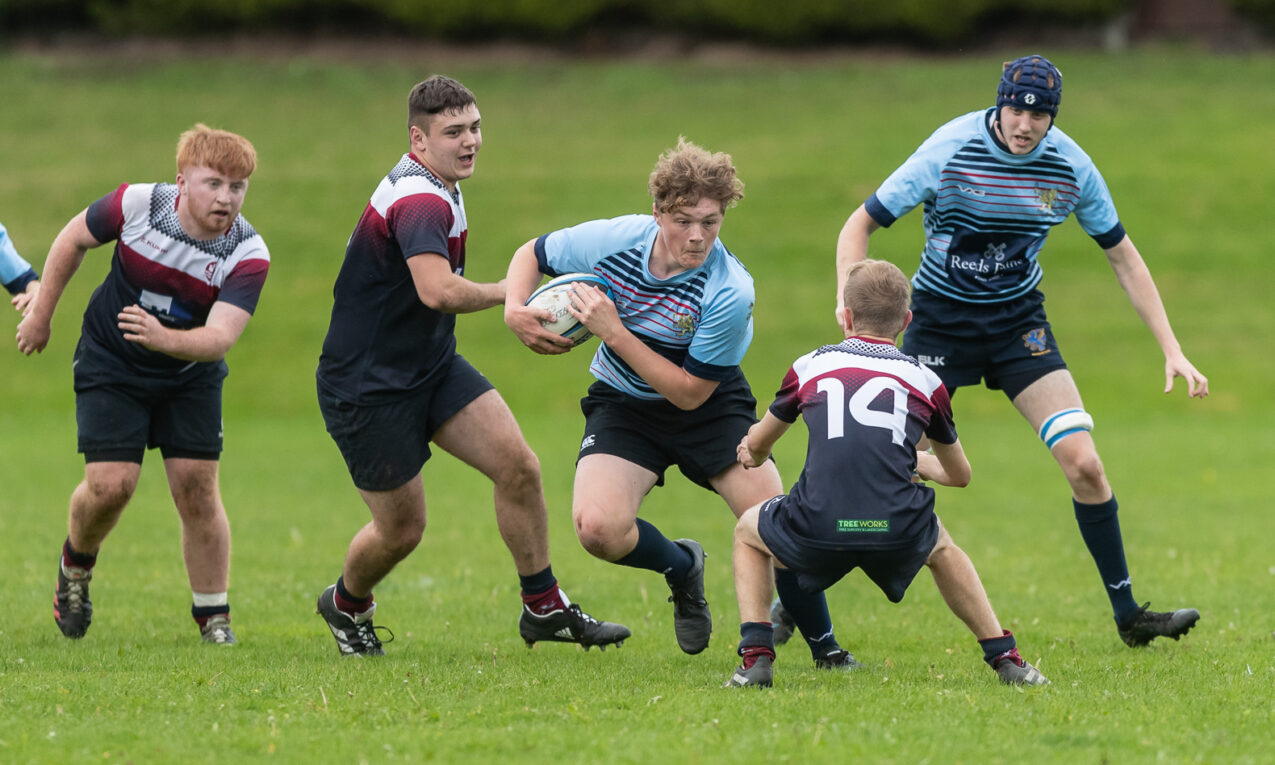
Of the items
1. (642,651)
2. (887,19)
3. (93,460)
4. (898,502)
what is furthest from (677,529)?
(887,19)

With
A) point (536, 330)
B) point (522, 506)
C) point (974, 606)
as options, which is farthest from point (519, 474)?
point (974, 606)

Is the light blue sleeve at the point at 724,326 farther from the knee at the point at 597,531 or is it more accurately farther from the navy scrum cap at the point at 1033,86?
the navy scrum cap at the point at 1033,86

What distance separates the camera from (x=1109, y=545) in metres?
6.82

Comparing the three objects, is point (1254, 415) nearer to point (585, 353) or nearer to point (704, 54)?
point (585, 353)

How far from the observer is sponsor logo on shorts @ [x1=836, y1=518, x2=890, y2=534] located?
510 centimetres

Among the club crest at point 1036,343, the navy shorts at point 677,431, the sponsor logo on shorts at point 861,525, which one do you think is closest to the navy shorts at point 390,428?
the navy shorts at point 677,431

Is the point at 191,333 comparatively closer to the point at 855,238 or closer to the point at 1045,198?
the point at 855,238

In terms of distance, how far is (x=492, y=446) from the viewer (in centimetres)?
631

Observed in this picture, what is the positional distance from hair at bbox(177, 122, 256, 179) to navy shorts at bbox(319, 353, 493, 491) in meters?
1.10

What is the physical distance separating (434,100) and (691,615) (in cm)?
253

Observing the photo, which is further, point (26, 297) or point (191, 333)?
point (26, 297)

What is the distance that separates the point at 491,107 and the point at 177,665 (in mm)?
31115

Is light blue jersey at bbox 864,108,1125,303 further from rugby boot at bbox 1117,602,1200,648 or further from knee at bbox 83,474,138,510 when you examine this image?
knee at bbox 83,474,138,510

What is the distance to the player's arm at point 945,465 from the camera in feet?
17.8
